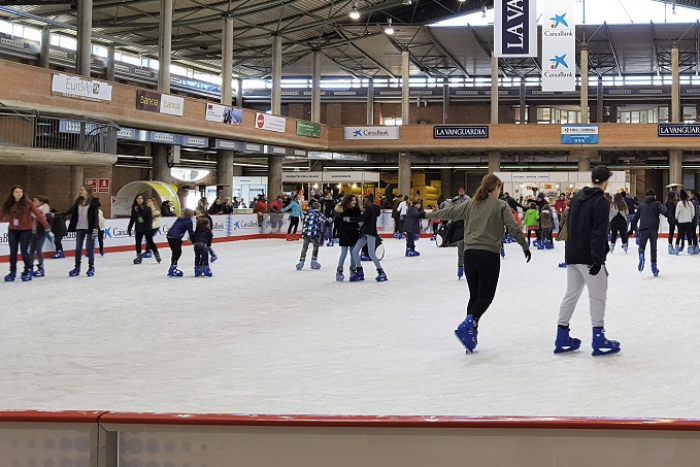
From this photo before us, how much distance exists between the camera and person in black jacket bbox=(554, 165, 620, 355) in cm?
628

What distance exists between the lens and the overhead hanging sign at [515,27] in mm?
17406

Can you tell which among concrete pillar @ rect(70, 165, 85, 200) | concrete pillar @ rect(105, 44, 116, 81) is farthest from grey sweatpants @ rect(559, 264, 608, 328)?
concrete pillar @ rect(105, 44, 116, 81)

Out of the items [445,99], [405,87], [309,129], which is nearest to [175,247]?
[309,129]

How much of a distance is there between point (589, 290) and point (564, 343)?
51 cm

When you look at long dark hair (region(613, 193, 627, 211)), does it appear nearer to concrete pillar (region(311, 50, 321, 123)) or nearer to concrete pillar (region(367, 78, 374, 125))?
concrete pillar (region(311, 50, 321, 123))

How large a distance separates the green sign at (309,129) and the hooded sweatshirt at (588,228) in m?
31.5

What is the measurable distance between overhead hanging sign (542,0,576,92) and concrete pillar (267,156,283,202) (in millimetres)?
20908

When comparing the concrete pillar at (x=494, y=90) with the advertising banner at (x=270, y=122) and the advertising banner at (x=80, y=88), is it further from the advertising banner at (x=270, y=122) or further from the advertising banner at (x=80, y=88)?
the advertising banner at (x=80, y=88)

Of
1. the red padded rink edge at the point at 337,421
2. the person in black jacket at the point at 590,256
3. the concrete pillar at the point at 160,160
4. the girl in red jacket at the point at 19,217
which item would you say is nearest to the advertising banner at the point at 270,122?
the concrete pillar at the point at 160,160

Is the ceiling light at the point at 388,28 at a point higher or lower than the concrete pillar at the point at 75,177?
higher

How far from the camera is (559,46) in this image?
18906 millimetres

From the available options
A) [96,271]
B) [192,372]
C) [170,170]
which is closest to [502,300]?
[192,372]

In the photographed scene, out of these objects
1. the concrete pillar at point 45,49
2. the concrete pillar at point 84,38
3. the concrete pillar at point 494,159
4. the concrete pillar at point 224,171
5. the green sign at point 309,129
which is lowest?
the concrete pillar at point 224,171

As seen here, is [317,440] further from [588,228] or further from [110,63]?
[110,63]
